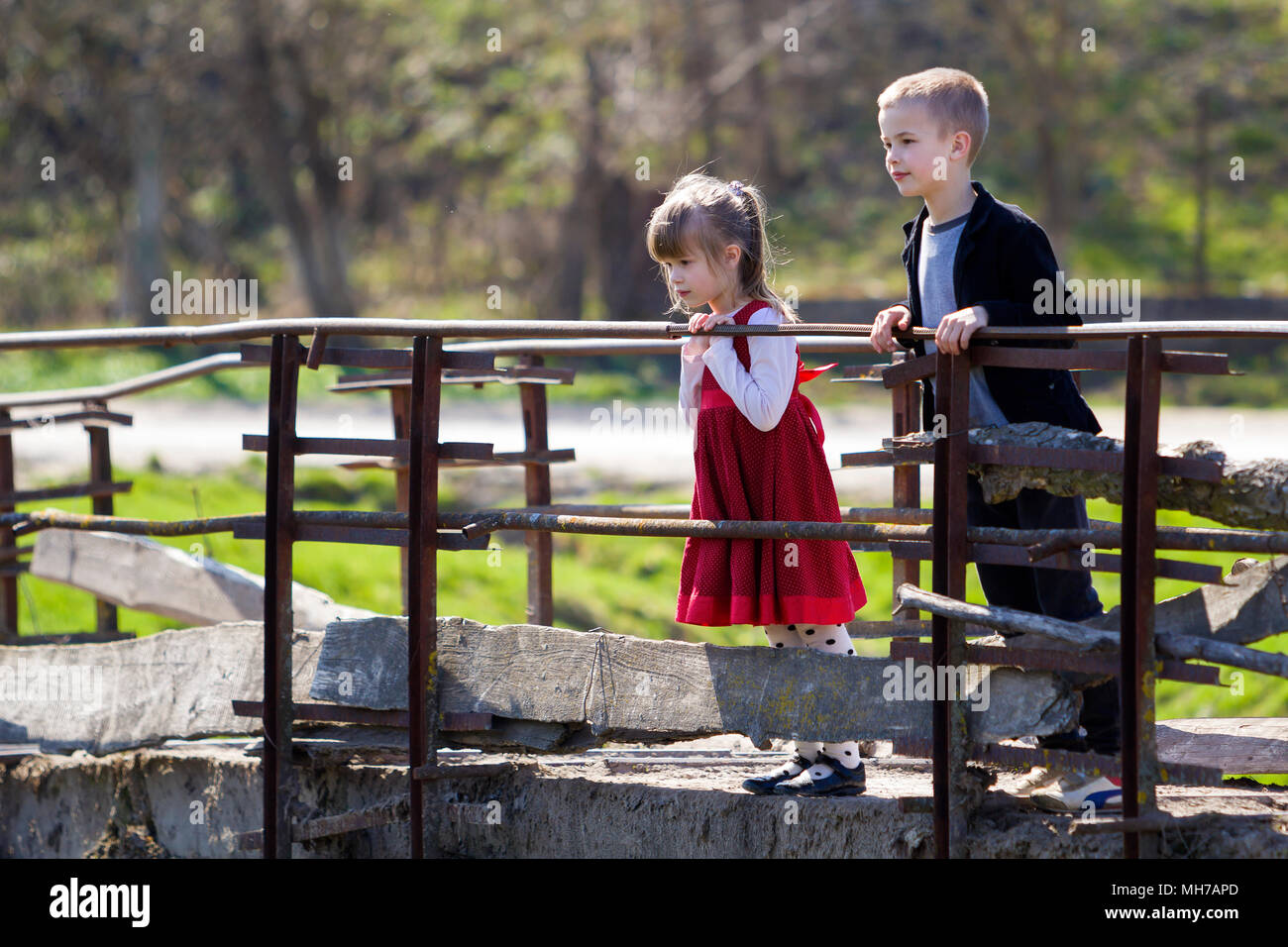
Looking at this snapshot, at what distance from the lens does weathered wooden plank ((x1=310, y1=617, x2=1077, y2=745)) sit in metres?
3.43

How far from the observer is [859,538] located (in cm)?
338

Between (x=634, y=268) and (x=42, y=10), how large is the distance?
724 cm

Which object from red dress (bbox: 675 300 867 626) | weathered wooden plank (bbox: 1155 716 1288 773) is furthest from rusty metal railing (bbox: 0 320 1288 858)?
weathered wooden plank (bbox: 1155 716 1288 773)

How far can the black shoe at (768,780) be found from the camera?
384 cm

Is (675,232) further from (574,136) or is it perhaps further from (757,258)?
(574,136)

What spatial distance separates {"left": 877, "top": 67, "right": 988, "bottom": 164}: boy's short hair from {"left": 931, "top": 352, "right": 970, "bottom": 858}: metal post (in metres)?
0.57

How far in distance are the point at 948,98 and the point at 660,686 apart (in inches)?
62.1

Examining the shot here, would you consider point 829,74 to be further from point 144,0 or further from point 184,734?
point 184,734

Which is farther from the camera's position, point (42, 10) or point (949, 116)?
point (42, 10)

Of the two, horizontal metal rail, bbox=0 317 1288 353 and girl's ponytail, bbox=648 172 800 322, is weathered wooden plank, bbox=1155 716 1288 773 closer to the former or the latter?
horizontal metal rail, bbox=0 317 1288 353

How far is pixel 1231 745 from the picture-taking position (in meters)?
4.05

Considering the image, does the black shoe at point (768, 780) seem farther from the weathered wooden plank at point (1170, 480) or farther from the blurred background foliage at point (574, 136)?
the blurred background foliage at point (574, 136)

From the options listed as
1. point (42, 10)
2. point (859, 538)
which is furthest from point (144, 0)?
point (859, 538)

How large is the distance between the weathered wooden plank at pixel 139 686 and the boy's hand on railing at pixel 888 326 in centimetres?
178
